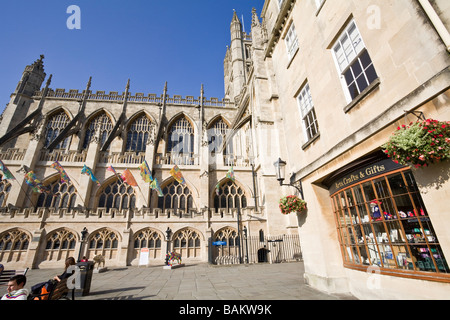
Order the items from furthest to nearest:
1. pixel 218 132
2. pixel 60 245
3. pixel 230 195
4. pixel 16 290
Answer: pixel 218 132, pixel 230 195, pixel 60 245, pixel 16 290

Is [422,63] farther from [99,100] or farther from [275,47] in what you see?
[99,100]

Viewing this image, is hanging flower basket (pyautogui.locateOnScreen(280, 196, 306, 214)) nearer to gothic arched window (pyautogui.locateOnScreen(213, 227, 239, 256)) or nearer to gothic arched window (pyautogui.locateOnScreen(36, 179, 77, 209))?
gothic arched window (pyautogui.locateOnScreen(213, 227, 239, 256))

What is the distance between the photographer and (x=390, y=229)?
3.88 m

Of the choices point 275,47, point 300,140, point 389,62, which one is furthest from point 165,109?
point 389,62

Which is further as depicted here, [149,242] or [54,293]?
[149,242]

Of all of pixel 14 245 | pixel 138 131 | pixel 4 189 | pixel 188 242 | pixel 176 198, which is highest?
pixel 138 131

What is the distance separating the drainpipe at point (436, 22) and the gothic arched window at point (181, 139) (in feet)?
65.1

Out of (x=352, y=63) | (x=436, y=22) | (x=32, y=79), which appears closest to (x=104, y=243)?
(x=352, y=63)

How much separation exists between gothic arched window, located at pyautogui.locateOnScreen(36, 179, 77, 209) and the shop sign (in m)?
20.1

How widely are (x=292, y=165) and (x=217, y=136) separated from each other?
18.0 m

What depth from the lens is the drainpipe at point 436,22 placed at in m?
2.93

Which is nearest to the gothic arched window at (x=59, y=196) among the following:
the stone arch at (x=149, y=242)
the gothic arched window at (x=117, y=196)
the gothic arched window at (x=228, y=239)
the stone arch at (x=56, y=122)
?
the gothic arched window at (x=117, y=196)

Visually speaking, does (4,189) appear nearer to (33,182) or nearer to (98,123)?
(33,182)

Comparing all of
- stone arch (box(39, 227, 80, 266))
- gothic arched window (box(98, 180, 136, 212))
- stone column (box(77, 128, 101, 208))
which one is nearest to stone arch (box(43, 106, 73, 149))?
stone column (box(77, 128, 101, 208))
